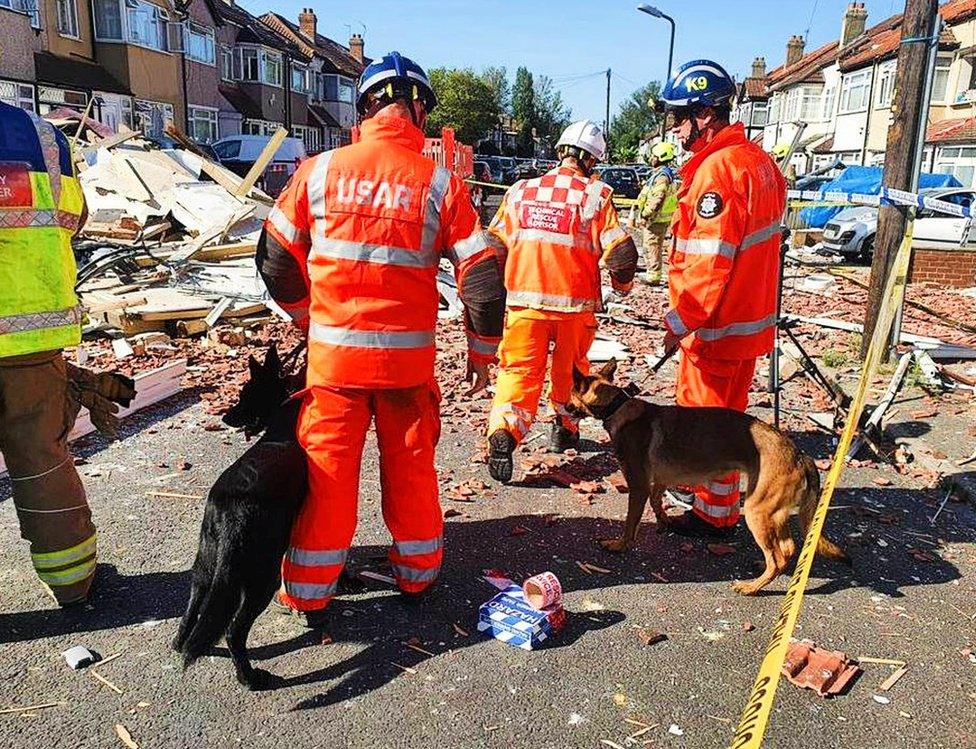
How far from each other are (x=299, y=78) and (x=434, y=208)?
52.3 m

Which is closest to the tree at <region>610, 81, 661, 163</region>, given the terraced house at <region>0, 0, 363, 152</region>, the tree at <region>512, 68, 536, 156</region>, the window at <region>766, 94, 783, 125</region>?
→ the tree at <region>512, 68, 536, 156</region>

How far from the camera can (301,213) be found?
128 inches

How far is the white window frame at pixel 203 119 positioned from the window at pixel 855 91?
3251 centimetres

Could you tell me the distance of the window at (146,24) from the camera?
31.1 metres

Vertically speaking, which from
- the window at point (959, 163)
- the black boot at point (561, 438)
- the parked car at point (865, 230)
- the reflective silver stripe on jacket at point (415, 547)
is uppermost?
the window at point (959, 163)

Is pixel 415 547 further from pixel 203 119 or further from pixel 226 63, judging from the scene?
pixel 226 63

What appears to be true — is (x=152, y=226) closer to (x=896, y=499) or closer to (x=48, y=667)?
(x=48, y=667)

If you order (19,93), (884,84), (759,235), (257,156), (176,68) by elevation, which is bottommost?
(759,235)

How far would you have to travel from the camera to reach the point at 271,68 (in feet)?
150

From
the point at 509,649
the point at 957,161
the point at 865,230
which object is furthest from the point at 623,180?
the point at 509,649

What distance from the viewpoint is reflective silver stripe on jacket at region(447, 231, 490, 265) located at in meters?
3.28

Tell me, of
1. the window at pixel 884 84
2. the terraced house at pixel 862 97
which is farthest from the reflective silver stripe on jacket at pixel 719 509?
the window at pixel 884 84

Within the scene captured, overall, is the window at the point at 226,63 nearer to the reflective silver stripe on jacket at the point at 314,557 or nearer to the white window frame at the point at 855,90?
the white window frame at the point at 855,90

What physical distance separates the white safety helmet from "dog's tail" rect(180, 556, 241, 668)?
3499mm
